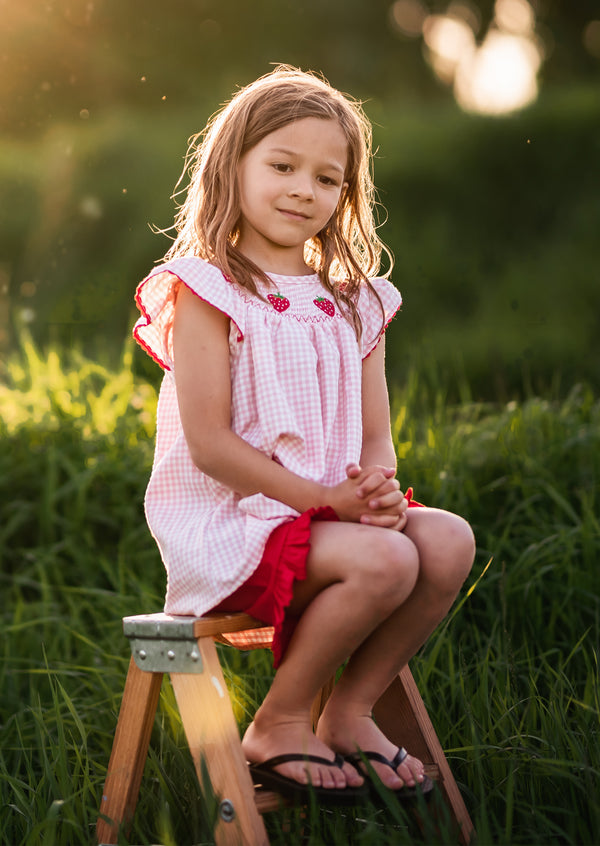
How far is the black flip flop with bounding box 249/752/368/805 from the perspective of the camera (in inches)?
62.3

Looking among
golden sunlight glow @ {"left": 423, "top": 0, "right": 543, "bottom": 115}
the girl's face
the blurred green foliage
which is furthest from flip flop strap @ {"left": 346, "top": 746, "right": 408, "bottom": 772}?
golden sunlight glow @ {"left": 423, "top": 0, "right": 543, "bottom": 115}

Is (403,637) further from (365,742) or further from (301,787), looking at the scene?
(301,787)

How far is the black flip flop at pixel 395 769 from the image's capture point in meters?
1.63

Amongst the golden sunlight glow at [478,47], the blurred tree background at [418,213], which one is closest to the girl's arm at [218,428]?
the blurred tree background at [418,213]

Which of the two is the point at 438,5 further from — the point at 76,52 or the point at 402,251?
the point at 76,52

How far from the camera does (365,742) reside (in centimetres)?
171

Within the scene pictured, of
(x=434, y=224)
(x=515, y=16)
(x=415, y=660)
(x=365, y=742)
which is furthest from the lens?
(x=515, y=16)

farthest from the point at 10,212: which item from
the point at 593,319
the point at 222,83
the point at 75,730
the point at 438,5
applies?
the point at 75,730

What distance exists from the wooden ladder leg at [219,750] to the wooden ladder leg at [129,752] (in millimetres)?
112

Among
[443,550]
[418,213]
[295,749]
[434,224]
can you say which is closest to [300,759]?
[295,749]

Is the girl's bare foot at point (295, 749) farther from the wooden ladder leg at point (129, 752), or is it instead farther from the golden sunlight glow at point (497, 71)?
the golden sunlight glow at point (497, 71)

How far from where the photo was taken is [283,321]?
185cm

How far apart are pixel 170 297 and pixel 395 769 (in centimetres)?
88

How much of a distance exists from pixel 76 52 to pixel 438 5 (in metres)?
7.20
